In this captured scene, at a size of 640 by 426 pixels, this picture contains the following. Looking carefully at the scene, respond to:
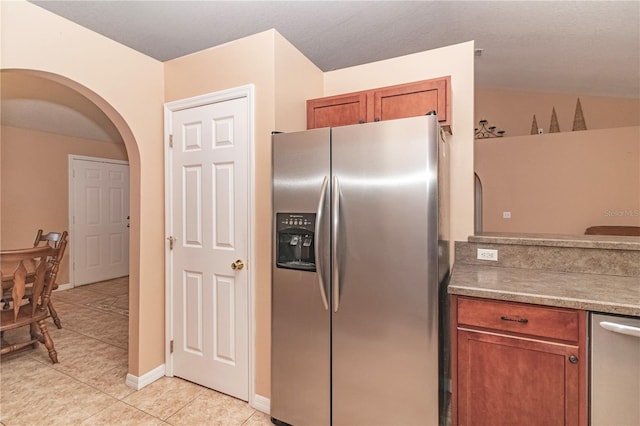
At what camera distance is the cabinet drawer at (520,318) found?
1.34 metres

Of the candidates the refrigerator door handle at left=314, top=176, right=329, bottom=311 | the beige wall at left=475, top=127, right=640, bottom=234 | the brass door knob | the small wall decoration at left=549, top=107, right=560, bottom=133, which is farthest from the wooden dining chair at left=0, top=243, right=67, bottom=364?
the small wall decoration at left=549, top=107, right=560, bottom=133

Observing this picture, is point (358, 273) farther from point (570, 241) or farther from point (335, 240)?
point (570, 241)

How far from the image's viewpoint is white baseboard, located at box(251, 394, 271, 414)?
Result: 1.97 m

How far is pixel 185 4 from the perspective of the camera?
2168 mm

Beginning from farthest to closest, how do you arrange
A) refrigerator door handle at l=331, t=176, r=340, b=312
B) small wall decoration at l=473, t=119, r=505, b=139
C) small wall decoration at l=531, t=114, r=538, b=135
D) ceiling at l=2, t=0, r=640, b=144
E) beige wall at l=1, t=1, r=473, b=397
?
1. small wall decoration at l=473, t=119, r=505, b=139
2. small wall decoration at l=531, t=114, r=538, b=135
3. ceiling at l=2, t=0, r=640, b=144
4. beige wall at l=1, t=1, r=473, b=397
5. refrigerator door handle at l=331, t=176, r=340, b=312

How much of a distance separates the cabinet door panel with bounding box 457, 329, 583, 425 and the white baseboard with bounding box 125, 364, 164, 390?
2049 millimetres

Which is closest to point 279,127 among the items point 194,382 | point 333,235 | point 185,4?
point 333,235

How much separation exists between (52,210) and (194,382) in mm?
4028

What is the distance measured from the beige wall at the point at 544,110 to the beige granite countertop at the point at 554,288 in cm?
465

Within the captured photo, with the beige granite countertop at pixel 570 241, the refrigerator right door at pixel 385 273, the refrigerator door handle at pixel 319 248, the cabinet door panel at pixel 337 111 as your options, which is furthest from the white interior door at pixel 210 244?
the beige granite countertop at pixel 570 241

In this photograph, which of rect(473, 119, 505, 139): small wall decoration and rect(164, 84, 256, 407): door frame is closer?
rect(164, 84, 256, 407): door frame

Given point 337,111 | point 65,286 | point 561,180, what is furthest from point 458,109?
point 65,286

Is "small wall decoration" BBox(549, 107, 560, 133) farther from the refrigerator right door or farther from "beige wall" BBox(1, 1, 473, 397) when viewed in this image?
the refrigerator right door

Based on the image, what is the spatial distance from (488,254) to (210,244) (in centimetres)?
186
